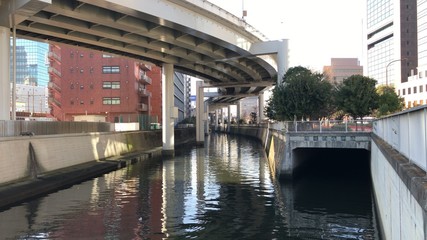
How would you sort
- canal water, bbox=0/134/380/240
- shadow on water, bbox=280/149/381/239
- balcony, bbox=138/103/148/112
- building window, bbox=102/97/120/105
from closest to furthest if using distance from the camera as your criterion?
canal water, bbox=0/134/380/240 → shadow on water, bbox=280/149/381/239 → building window, bbox=102/97/120/105 → balcony, bbox=138/103/148/112

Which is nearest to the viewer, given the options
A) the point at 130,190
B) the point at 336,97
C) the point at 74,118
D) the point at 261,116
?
the point at 130,190

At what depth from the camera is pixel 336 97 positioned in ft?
137

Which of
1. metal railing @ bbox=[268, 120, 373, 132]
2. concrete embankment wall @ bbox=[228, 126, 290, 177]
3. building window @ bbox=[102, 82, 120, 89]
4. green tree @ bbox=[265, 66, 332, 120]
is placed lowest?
concrete embankment wall @ bbox=[228, 126, 290, 177]

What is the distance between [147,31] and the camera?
111 feet

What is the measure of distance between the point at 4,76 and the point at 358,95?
2992cm

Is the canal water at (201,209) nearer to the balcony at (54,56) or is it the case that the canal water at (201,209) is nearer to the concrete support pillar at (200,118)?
the concrete support pillar at (200,118)

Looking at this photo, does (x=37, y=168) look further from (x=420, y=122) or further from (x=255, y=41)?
(x=255, y=41)

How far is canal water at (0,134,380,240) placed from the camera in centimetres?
1523

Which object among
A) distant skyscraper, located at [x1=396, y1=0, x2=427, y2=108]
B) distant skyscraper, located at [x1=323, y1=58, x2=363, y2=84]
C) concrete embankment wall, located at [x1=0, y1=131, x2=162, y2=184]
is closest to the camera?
concrete embankment wall, located at [x1=0, y1=131, x2=162, y2=184]

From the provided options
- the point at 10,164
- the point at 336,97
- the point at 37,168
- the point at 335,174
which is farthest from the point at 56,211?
the point at 336,97

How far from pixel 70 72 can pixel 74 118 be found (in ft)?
29.1

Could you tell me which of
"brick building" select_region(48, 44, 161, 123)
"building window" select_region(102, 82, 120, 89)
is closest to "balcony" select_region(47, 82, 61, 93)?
"brick building" select_region(48, 44, 161, 123)

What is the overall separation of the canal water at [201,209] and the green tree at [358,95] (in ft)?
37.6

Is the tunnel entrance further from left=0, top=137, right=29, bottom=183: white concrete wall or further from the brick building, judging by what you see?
the brick building
